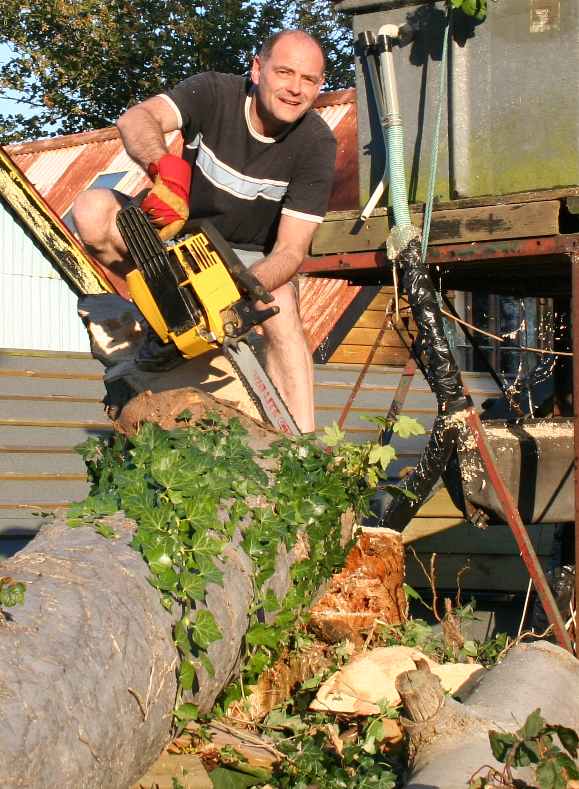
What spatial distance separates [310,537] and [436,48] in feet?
8.10

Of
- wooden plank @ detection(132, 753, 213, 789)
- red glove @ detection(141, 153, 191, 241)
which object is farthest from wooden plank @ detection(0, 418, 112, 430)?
wooden plank @ detection(132, 753, 213, 789)

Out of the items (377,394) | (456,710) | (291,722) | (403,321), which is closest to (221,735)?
(291,722)

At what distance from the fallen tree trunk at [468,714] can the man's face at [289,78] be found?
2.60 metres

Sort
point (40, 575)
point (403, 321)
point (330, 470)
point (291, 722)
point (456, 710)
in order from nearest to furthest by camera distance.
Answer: point (40, 575)
point (456, 710)
point (291, 722)
point (330, 470)
point (403, 321)

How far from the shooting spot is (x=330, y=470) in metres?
4.58

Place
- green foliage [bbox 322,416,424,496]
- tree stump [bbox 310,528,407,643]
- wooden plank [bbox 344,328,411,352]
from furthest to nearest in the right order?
wooden plank [bbox 344,328,411,352] < green foliage [bbox 322,416,424,496] < tree stump [bbox 310,528,407,643]

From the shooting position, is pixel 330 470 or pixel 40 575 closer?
pixel 40 575

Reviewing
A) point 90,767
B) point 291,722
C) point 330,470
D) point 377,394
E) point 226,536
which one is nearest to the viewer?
point 90,767

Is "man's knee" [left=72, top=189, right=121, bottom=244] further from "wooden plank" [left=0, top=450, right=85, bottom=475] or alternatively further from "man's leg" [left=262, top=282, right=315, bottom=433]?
"wooden plank" [left=0, top=450, right=85, bottom=475]

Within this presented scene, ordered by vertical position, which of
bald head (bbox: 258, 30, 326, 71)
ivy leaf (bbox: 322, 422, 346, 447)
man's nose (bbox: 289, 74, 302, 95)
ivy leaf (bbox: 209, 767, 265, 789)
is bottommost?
ivy leaf (bbox: 209, 767, 265, 789)

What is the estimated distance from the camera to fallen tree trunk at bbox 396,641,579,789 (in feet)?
10.2

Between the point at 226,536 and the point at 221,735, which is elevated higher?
the point at 226,536

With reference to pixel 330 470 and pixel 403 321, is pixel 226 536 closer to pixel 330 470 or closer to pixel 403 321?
pixel 330 470

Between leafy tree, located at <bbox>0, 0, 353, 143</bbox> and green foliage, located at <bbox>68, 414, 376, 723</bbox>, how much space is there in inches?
791
